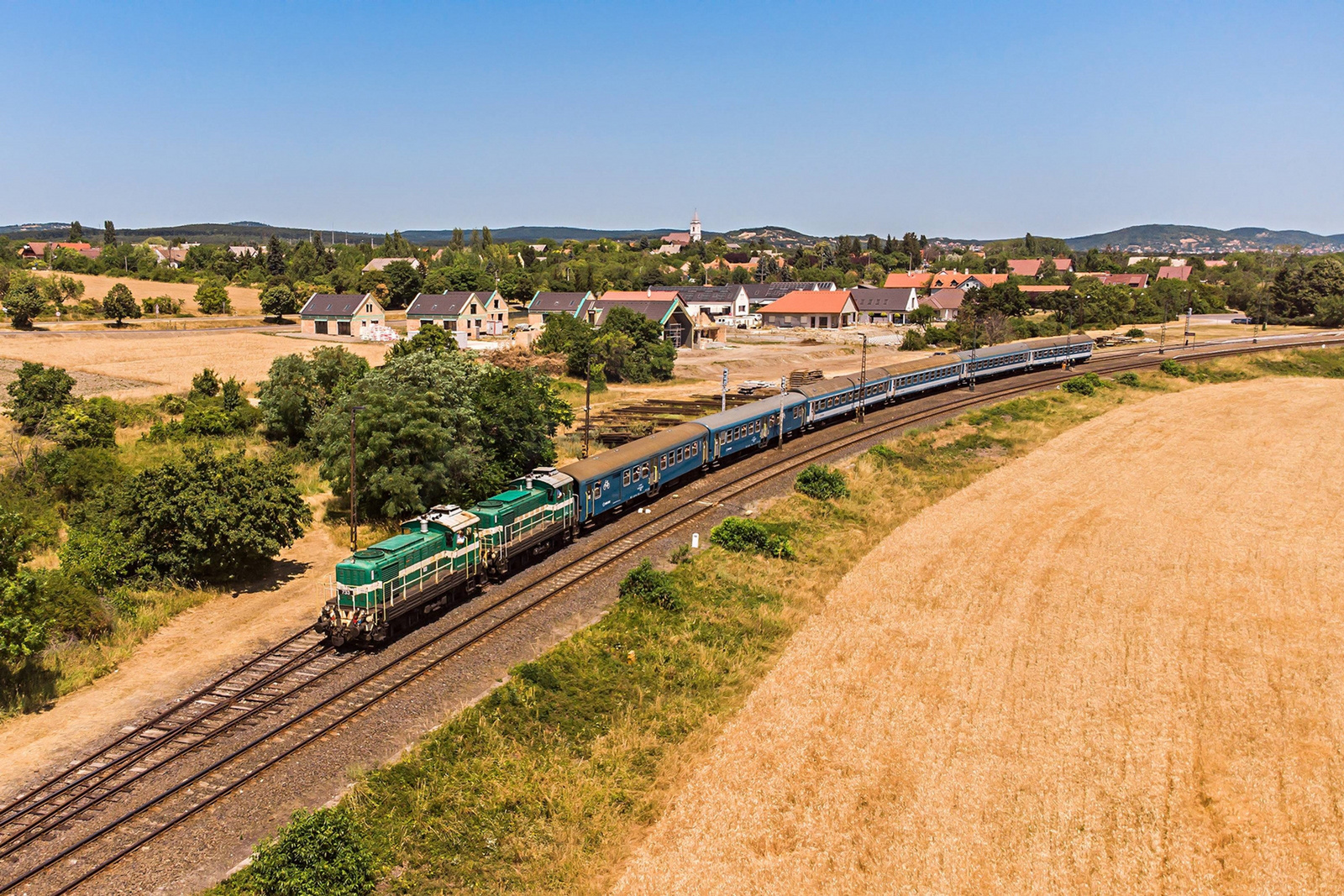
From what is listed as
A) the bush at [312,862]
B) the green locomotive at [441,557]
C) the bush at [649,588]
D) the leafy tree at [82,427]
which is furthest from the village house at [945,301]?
the bush at [312,862]

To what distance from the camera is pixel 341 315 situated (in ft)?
371

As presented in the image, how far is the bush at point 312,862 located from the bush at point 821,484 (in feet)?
97.7

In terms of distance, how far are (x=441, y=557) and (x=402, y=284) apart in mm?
131311

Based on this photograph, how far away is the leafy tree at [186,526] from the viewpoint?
104 ft

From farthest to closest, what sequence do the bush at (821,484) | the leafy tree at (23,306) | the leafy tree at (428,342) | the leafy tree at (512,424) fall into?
1. the leafy tree at (23,306)
2. the leafy tree at (428,342)
3. the bush at (821,484)
4. the leafy tree at (512,424)

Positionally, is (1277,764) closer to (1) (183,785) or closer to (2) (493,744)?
(2) (493,744)

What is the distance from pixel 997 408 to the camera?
217 feet

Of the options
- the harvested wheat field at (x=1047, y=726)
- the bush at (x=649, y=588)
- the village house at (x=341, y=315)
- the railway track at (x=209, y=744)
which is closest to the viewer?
the railway track at (x=209, y=744)

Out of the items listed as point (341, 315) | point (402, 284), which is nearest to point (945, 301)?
point (402, 284)

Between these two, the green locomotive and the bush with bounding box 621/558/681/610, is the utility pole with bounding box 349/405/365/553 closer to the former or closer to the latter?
the green locomotive

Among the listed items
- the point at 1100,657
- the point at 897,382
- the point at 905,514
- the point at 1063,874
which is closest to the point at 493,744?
the point at 1063,874

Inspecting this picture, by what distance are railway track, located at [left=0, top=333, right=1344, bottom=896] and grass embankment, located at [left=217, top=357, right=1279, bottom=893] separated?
2.86 meters

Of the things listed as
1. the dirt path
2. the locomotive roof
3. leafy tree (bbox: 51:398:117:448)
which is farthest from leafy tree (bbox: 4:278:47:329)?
the locomotive roof

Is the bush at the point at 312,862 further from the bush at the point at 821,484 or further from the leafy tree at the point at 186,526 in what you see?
the bush at the point at 821,484
